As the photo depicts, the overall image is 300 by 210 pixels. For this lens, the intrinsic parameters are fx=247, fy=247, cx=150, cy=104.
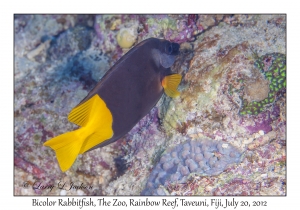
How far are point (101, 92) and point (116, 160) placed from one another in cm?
186

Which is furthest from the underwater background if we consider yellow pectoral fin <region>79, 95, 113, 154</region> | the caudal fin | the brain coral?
the caudal fin

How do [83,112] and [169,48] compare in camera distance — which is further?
[169,48]

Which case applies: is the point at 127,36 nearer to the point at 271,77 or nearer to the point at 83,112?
the point at 271,77

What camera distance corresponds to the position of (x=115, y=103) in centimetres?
188

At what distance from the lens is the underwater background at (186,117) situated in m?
2.35

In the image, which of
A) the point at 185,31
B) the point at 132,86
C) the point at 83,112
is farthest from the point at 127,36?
the point at 83,112

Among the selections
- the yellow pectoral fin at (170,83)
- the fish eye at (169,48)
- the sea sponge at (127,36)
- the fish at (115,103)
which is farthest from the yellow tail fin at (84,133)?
the sea sponge at (127,36)

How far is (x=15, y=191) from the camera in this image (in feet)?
11.5

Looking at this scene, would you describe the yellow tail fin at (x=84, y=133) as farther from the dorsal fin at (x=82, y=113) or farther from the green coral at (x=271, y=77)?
the green coral at (x=271, y=77)

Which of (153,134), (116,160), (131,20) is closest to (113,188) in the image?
(116,160)

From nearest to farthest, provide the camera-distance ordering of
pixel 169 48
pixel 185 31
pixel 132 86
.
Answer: pixel 132 86
pixel 169 48
pixel 185 31

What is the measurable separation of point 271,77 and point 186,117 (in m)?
0.97

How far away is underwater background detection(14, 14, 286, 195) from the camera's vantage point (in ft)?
7.70

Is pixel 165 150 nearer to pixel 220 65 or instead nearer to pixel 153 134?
pixel 153 134
